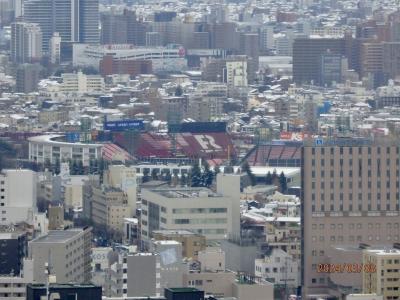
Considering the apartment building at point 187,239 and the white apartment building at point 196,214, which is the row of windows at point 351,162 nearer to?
the apartment building at point 187,239

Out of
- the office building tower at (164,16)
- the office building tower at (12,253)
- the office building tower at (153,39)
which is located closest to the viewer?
the office building tower at (12,253)

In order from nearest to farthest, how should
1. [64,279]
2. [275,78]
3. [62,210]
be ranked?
[64,279] → [62,210] → [275,78]

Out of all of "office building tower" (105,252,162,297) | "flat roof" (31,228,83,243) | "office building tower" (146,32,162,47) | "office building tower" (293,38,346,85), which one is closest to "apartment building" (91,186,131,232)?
"flat roof" (31,228,83,243)

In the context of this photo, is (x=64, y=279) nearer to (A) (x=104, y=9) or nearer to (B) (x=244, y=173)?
(B) (x=244, y=173)

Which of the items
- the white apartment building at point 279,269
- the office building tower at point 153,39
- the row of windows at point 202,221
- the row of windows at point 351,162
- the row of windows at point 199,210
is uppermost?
the row of windows at point 351,162

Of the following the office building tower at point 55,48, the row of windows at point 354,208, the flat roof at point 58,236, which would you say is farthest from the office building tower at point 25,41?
the flat roof at point 58,236

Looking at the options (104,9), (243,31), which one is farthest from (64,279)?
(104,9)

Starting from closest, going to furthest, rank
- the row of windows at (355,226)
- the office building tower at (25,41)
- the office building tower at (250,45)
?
the row of windows at (355,226), the office building tower at (250,45), the office building tower at (25,41)
